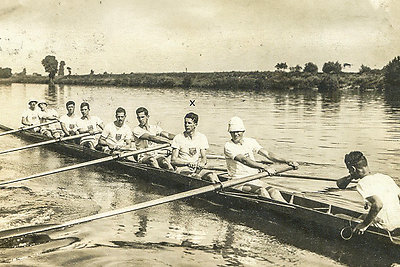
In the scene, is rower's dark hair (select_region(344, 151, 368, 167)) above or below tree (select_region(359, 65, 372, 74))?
below

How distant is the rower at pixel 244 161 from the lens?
7156 millimetres

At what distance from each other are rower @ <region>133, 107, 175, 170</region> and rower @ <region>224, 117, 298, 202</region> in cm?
246

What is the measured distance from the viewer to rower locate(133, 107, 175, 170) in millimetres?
9953

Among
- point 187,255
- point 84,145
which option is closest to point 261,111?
point 84,145

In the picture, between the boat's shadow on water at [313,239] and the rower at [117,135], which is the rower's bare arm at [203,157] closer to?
the boat's shadow on water at [313,239]

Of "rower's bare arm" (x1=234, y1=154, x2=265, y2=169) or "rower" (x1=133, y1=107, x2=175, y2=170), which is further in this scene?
"rower" (x1=133, y1=107, x2=175, y2=170)

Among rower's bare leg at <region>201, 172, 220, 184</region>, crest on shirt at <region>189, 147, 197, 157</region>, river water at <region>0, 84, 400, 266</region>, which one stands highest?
crest on shirt at <region>189, 147, 197, 157</region>

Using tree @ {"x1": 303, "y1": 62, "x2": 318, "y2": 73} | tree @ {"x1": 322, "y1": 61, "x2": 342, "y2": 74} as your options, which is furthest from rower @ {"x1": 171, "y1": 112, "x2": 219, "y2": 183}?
tree @ {"x1": 303, "y1": 62, "x2": 318, "y2": 73}

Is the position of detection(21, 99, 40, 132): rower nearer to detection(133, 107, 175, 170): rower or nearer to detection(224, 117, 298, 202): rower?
detection(133, 107, 175, 170): rower

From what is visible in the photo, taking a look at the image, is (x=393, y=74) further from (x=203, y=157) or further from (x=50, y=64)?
(x=50, y=64)

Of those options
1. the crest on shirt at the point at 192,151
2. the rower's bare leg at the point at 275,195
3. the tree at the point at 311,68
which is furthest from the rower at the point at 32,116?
the tree at the point at 311,68

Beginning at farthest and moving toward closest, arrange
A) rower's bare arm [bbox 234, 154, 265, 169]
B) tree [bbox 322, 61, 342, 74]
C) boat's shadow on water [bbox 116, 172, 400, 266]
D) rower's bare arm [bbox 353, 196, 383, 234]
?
tree [bbox 322, 61, 342, 74]
rower's bare arm [bbox 234, 154, 265, 169]
boat's shadow on water [bbox 116, 172, 400, 266]
rower's bare arm [bbox 353, 196, 383, 234]

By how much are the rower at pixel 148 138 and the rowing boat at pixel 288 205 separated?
23 centimetres

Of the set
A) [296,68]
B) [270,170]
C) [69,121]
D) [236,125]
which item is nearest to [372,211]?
[270,170]
